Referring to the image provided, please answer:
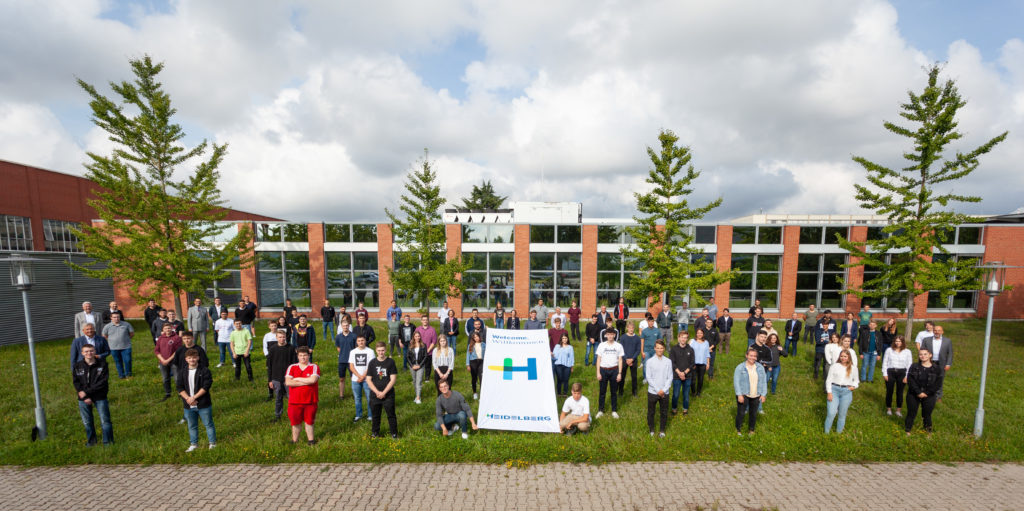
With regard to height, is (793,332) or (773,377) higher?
(793,332)

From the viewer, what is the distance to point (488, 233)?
20.9 m

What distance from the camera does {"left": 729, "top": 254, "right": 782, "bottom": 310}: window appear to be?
2117 cm

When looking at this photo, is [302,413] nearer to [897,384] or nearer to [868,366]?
[897,384]

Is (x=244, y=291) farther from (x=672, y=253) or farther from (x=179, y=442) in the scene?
(x=672, y=253)

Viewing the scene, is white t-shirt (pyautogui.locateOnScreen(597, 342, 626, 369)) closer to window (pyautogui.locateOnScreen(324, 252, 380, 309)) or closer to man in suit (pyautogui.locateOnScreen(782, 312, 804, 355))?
man in suit (pyautogui.locateOnScreen(782, 312, 804, 355))

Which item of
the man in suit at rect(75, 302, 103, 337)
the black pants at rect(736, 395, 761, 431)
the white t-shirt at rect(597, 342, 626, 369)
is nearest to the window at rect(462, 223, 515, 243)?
the white t-shirt at rect(597, 342, 626, 369)

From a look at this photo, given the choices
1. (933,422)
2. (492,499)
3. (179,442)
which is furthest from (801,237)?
(179,442)

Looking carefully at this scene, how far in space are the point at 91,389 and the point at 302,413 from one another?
11.9 ft

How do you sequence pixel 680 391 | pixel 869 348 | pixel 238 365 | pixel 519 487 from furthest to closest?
pixel 869 348 → pixel 238 365 → pixel 680 391 → pixel 519 487

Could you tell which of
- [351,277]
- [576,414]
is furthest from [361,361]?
[351,277]

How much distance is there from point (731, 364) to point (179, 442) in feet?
45.3

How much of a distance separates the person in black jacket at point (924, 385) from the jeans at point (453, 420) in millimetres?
8290

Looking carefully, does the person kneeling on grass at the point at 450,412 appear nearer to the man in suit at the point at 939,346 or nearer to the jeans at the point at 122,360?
the jeans at the point at 122,360

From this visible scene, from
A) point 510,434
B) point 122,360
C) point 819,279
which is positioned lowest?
point 510,434
